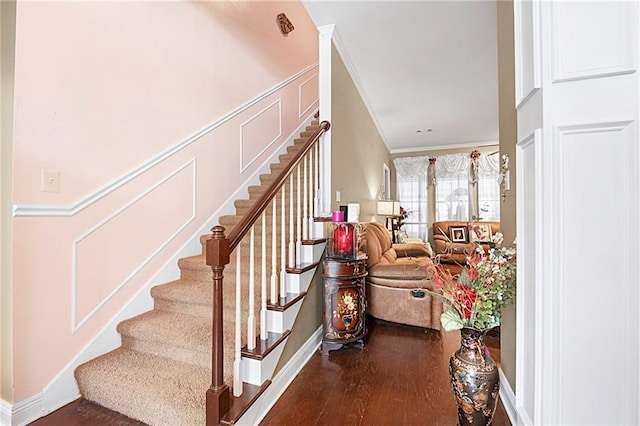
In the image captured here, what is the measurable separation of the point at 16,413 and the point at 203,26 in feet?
10.3

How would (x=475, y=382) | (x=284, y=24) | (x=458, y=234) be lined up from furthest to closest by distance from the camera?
(x=458, y=234) → (x=284, y=24) → (x=475, y=382)

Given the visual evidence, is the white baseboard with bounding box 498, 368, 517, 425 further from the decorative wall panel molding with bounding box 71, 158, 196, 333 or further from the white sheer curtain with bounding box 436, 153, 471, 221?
the white sheer curtain with bounding box 436, 153, 471, 221

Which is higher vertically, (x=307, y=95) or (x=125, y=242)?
(x=307, y=95)

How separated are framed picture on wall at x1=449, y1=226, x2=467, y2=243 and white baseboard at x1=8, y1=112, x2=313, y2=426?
17.5 ft

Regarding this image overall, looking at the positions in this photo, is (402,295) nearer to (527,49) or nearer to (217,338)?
(217,338)

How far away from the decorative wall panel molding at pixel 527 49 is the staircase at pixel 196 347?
1.40 m

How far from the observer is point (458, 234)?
248 inches

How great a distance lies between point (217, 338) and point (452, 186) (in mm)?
7055

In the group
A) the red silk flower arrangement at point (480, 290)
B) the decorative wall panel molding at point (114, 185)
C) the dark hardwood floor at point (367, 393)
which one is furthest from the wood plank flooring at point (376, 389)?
the decorative wall panel molding at point (114, 185)

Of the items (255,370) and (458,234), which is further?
(458,234)

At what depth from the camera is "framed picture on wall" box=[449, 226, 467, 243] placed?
625cm

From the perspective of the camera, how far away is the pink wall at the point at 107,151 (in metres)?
1.55

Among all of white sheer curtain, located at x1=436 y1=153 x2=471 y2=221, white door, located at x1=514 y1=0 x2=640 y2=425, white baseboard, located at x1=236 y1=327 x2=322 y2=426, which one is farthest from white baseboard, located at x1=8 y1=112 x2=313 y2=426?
white sheer curtain, located at x1=436 y1=153 x2=471 y2=221

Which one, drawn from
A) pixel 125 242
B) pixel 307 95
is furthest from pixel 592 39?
pixel 307 95
